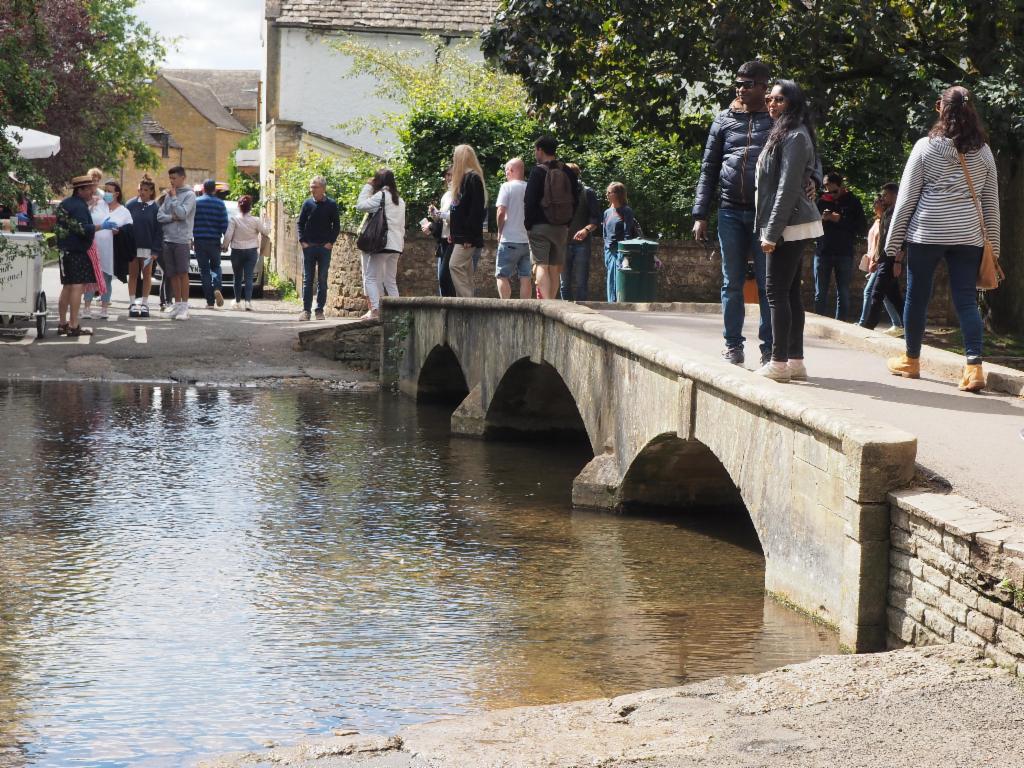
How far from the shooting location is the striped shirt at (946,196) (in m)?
8.52

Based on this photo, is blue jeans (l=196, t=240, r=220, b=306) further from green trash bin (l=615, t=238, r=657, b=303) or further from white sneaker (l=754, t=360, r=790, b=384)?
white sneaker (l=754, t=360, r=790, b=384)

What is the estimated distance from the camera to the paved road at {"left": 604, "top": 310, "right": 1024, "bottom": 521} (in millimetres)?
5996

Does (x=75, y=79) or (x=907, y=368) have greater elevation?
(x=75, y=79)

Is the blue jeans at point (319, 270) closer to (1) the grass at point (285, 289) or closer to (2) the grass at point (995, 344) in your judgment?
(1) the grass at point (285, 289)

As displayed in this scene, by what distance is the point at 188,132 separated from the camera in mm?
89375

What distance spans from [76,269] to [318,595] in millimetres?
10294

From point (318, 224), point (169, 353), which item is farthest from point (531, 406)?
point (318, 224)

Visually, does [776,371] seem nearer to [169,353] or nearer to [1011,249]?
[169,353]

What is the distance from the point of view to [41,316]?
16875 mm

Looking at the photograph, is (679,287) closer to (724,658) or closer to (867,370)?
(867,370)

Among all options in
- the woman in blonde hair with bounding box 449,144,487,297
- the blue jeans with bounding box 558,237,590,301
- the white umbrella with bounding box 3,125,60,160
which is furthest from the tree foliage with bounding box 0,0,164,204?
the blue jeans with bounding box 558,237,590,301

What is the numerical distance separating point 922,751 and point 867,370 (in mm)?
5302

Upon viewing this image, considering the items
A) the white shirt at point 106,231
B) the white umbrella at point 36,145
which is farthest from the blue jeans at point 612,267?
the white umbrella at point 36,145

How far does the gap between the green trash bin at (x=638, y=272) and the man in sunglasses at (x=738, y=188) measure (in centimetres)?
798
